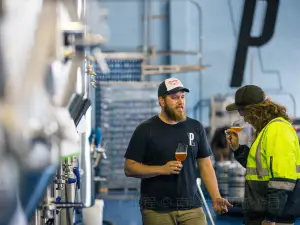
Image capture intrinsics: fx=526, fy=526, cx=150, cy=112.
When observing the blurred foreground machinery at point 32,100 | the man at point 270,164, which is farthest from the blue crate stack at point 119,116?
the blurred foreground machinery at point 32,100

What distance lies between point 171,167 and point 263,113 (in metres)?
0.62

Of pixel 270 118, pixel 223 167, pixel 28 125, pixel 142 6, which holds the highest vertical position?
pixel 142 6

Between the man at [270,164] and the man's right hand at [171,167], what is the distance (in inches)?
16.7

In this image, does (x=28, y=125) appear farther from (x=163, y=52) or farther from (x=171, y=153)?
(x=163, y=52)

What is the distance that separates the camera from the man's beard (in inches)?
126

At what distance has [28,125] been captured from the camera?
94cm

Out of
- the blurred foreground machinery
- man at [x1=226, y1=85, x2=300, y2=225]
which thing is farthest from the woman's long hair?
the blurred foreground machinery

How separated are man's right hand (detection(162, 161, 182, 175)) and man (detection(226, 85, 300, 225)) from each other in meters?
0.43

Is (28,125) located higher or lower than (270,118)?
higher

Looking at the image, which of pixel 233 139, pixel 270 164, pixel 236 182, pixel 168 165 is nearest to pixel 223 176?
pixel 236 182

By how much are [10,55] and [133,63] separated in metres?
8.35

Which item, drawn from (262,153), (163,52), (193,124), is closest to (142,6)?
(163,52)

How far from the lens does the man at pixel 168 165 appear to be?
311cm

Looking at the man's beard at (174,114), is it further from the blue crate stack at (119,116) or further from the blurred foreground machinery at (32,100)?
the blue crate stack at (119,116)
